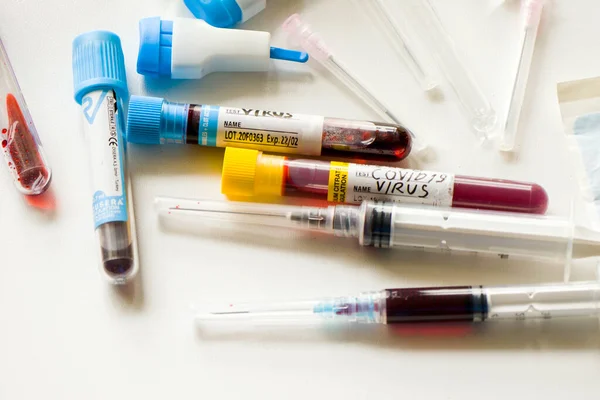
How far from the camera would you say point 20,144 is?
2.63ft

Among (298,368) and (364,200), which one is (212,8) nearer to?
(364,200)

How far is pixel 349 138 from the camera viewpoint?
79cm

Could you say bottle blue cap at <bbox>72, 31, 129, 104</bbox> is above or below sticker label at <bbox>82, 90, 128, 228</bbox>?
above

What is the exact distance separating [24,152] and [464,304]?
1.63 ft

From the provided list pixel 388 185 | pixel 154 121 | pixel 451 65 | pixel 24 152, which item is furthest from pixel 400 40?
pixel 24 152

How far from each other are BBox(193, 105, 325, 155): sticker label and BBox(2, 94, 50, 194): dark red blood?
18cm

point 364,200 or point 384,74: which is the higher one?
point 384,74

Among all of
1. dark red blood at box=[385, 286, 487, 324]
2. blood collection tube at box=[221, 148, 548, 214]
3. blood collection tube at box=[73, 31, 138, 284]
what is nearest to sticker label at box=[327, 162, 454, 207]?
blood collection tube at box=[221, 148, 548, 214]

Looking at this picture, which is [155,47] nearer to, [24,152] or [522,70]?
[24,152]

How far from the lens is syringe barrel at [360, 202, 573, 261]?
0.72m

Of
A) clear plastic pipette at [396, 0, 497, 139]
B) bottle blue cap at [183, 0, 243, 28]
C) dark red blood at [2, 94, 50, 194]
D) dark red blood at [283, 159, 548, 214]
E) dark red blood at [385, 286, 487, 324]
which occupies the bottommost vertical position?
dark red blood at [385, 286, 487, 324]

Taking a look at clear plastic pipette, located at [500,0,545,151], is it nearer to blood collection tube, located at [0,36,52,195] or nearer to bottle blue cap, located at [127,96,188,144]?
bottle blue cap, located at [127,96,188,144]

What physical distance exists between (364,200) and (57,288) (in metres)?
0.33

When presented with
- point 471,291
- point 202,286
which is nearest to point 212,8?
point 202,286
